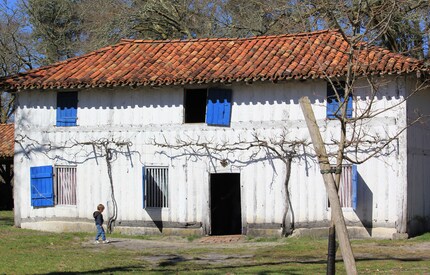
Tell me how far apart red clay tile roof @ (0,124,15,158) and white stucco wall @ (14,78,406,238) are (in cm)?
918

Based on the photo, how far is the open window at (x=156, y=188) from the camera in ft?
75.3

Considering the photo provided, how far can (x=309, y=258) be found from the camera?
1727cm

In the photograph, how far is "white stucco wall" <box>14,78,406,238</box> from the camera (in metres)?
20.9

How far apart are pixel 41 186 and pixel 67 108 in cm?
244

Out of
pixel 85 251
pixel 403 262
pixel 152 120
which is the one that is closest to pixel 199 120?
pixel 152 120

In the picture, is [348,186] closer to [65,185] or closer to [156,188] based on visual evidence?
[156,188]

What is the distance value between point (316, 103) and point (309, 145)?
1.11m

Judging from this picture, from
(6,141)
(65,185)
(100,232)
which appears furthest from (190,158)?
(6,141)

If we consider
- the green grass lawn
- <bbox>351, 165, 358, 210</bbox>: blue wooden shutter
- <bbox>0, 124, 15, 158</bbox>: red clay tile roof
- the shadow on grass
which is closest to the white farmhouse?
<bbox>351, 165, 358, 210</bbox>: blue wooden shutter

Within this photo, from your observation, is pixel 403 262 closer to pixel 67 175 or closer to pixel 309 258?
pixel 309 258

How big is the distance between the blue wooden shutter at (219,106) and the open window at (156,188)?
6.74 feet

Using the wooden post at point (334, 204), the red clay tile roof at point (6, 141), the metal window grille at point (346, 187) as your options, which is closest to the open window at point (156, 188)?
the metal window grille at point (346, 187)

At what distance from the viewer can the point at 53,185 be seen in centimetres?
2408

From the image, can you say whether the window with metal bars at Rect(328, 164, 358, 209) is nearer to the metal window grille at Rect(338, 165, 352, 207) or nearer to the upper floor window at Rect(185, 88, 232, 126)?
the metal window grille at Rect(338, 165, 352, 207)
